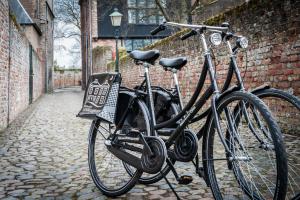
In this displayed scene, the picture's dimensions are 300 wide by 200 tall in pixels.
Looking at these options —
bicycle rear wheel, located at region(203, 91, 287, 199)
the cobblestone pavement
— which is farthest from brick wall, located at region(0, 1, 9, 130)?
bicycle rear wheel, located at region(203, 91, 287, 199)

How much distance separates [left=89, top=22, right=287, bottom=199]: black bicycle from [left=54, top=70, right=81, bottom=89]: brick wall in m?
46.9

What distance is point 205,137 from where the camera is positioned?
242 centimetres

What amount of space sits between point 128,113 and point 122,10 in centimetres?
2715

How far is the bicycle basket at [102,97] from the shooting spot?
3.04 m

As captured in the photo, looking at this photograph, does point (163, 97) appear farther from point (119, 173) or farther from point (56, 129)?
point (56, 129)

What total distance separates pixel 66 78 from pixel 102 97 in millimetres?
49497

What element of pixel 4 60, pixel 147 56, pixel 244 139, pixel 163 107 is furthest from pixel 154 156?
pixel 4 60

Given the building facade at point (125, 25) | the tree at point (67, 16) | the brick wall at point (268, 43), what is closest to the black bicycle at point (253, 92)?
the brick wall at point (268, 43)

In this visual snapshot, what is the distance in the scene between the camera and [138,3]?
29547 millimetres

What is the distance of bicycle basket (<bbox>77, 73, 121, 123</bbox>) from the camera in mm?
3039

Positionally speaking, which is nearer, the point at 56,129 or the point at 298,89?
the point at 298,89

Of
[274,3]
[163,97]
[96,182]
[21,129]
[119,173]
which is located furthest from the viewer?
[21,129]

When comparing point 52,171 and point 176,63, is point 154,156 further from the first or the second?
point 52,171

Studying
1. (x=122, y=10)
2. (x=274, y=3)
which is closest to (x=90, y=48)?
(x=122, y=10)
